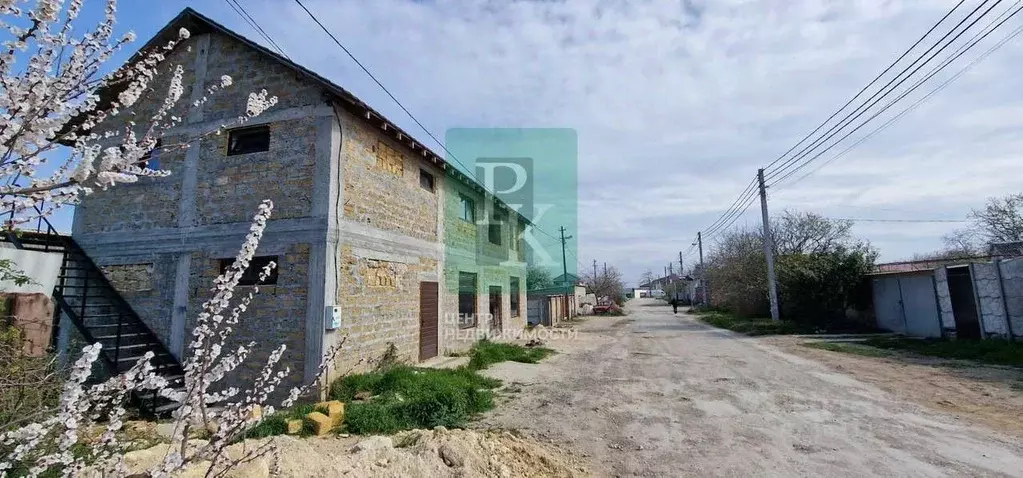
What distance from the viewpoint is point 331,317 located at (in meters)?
7.37

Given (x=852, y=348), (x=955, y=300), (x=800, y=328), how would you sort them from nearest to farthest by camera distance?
1. (x=852, y=348)
2. (x=955, y=300)
3. (x=800, y=328)

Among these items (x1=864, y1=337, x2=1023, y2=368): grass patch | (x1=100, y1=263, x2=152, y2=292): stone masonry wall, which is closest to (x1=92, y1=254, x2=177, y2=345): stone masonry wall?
(x1=100, y1=263, x2=152, y2=292): stone masonry wall

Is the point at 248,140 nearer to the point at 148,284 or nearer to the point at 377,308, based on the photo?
the point at 148,284

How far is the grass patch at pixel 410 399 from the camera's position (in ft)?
20.1

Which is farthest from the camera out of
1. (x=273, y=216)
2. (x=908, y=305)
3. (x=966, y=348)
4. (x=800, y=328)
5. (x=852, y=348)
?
(x=800, y=328)

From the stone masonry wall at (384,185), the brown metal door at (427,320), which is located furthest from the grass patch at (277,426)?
the brown metal door at (427,320)

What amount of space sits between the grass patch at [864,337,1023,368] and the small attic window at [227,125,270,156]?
15.5 meters

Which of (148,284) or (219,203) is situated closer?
(219,203)

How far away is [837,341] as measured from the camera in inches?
579

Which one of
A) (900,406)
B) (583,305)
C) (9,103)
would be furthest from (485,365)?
(583,305)

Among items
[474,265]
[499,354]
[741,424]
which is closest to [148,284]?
[499,354]

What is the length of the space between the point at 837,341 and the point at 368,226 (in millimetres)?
14890

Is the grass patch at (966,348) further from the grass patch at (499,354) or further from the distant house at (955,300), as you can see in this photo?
the grass patch at (499,354)

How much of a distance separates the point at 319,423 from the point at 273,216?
149 inches
